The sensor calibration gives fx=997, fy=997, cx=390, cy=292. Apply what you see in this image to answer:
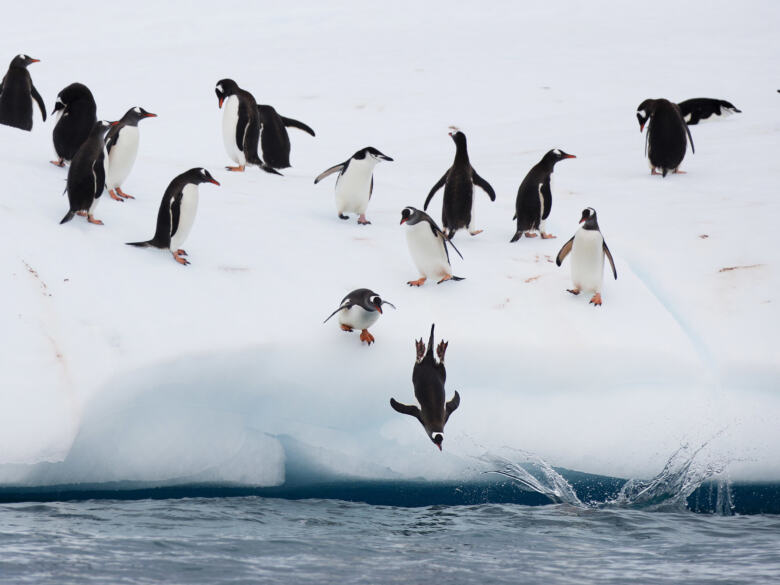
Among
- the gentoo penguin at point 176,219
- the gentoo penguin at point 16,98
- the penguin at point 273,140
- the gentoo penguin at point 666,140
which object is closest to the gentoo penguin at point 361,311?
the gentoo penguin at point 176,219

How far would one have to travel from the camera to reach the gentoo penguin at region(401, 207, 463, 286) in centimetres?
500

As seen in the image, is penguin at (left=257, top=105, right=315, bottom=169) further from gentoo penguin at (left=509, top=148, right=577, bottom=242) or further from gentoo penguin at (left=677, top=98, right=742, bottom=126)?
gentoo penguin at (left=677, top=98, right=742, bottom=126)

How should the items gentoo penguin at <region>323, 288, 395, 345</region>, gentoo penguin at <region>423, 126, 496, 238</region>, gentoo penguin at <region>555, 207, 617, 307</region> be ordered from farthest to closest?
1. gentoo penguin at <region>423, 126, 496, 238</region>
2. gentoo penguin at <region>555, 207, 617, 307</region>
3. gentoo penguin at <region>323, 288, 395, 345</region>

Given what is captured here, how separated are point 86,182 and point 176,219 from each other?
1.82 feet

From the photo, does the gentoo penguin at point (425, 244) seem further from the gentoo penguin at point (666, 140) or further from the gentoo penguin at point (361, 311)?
the gentoo penguin at point (666, 140)

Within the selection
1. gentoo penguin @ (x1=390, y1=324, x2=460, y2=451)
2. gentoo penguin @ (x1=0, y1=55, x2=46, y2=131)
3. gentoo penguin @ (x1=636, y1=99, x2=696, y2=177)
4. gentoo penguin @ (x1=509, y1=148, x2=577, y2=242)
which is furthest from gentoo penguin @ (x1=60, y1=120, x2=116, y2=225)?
gentoo penguin @ (x1=636, y1=99, x2=696, y2=177)

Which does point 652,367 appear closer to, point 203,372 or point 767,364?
point 767,364

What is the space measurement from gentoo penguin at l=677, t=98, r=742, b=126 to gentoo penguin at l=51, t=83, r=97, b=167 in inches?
211

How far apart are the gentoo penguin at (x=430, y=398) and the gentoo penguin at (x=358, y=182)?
6.36 feet

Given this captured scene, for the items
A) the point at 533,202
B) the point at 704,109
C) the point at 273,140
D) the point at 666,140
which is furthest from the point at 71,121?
the point at 704,109

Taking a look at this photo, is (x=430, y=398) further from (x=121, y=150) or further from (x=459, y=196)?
(x=121, y=150)

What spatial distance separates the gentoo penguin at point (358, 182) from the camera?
585cm

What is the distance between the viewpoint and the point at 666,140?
23.6ft

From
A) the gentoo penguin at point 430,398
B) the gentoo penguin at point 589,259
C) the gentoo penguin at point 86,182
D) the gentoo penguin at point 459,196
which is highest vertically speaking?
the gentoo penguin at point 459,196
